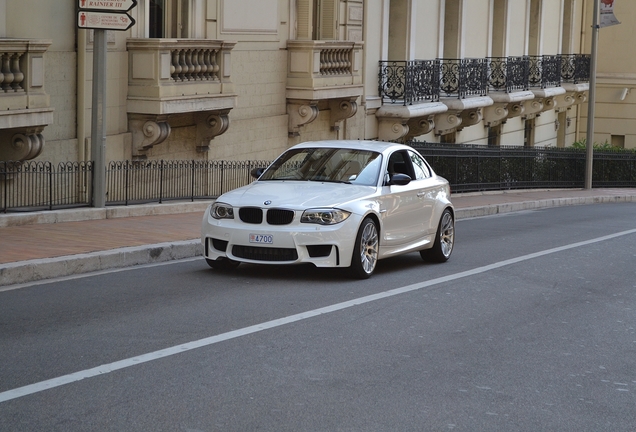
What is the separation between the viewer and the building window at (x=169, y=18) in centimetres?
2056

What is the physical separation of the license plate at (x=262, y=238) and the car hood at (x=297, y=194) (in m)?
0.33

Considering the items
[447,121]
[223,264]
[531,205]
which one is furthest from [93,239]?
[447,121]

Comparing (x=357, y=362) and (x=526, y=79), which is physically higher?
(x=526, y=79)

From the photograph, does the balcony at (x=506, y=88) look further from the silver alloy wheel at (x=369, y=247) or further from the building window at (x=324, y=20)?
the silver alloy wheel at (x=369, y=247)

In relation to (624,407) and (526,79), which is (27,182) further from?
(526,79)

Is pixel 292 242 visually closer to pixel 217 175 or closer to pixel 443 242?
pixel 443 242

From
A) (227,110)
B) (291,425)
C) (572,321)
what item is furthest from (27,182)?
(291,425)

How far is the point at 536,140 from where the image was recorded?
45.8 m

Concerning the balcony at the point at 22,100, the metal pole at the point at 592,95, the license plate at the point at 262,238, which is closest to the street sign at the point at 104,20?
the balcony at the point at 22,100

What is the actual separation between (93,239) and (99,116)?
121 inches

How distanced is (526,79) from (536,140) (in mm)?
5786

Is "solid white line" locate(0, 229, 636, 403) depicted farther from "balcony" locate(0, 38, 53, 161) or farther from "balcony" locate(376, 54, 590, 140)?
"balcony" locate(376, 54, 590, 140)

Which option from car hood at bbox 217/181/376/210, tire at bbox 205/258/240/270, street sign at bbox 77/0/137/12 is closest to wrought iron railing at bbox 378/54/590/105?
street sign at bbox 77/0/137/12

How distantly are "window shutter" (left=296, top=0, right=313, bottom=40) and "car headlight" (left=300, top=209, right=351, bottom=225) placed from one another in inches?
585
